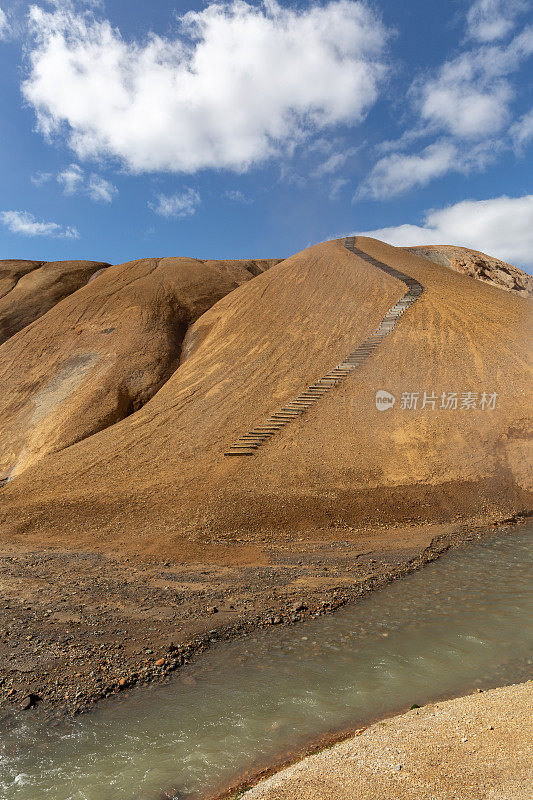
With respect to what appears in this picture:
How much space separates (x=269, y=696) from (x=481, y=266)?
155 ft

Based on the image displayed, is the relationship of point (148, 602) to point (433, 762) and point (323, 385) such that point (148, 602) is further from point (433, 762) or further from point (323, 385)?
point (323, 385)

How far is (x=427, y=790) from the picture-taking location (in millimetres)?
3389

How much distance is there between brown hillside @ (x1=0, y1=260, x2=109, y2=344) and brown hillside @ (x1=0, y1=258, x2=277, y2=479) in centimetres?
859

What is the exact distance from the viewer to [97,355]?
29.2 metres

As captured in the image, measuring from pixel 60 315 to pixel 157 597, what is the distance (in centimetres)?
3094

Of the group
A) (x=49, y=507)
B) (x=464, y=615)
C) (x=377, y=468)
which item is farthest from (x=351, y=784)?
(x=49, y=507)

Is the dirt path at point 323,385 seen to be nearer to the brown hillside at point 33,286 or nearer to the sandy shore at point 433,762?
the sandy shore at point 433,762

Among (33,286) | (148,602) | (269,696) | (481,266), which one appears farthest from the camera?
(33,286)

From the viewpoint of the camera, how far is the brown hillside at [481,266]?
44.0 m

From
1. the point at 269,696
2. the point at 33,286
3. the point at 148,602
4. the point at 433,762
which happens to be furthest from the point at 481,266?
the point at 433,762

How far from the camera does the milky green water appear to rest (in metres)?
4.68

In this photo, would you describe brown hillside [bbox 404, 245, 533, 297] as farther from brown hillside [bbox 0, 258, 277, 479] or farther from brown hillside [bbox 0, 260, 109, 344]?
brown hillside [bbox 0, 260, 109, 344]

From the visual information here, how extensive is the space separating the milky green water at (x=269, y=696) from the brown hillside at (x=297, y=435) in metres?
4.02

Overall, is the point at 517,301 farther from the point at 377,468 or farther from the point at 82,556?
the point at 82,556
